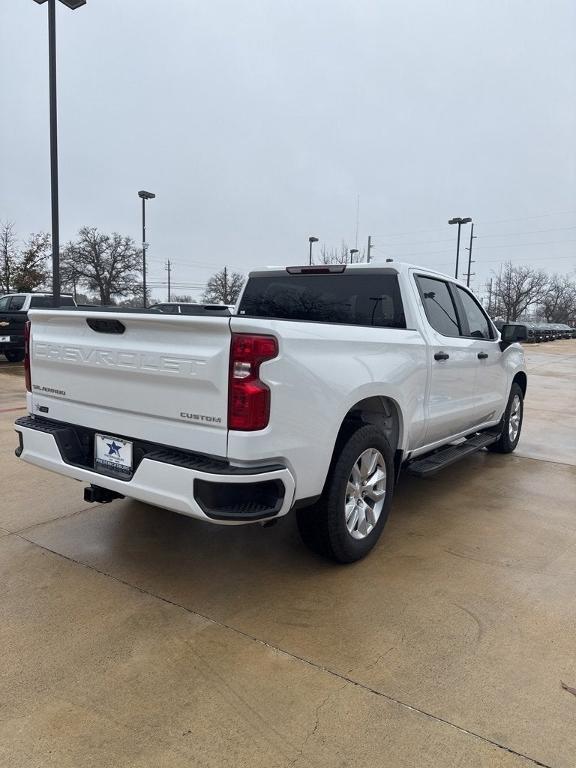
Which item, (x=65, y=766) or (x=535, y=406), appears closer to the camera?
(x=65, y=766)

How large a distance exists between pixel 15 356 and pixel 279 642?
50.6 ft

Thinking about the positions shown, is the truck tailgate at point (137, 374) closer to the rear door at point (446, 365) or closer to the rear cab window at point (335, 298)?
the rear cab window at point (335, 298)

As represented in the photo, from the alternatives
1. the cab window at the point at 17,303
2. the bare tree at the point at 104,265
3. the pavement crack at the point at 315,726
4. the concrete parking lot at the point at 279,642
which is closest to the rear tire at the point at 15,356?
the cab window at the point at 17,303

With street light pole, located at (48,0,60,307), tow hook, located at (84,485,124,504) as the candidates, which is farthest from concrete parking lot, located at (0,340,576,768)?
street light pole, located at (48,0,60,307)

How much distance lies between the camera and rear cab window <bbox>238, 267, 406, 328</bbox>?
4262 millimetres

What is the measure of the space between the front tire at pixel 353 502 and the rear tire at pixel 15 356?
14.3 m

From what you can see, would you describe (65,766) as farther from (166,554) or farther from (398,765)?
(166,554)

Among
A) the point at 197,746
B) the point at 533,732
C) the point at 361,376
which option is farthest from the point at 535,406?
the point at 197,746

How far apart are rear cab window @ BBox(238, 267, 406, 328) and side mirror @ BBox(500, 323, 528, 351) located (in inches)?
79.7

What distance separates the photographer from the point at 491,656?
265 cm

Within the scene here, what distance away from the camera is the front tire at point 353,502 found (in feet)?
10.7

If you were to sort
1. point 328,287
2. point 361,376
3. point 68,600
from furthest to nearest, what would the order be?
point 328,287 < point 361,376 < point 68,600

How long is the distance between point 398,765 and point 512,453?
516 cm

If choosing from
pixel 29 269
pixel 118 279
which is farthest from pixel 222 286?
pixel 29 269
